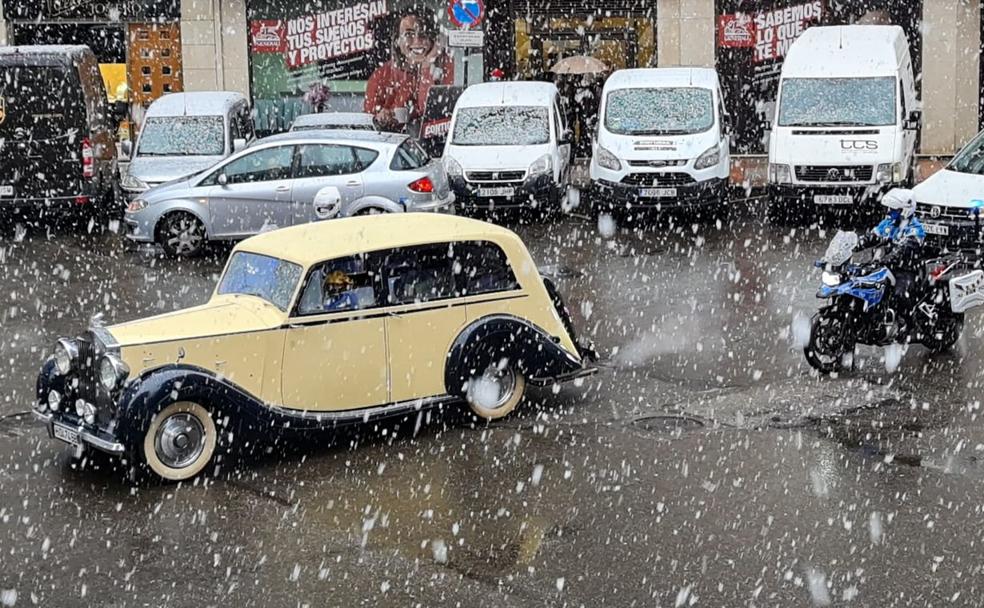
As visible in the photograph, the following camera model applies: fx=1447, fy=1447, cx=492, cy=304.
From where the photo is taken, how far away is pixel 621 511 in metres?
8.31

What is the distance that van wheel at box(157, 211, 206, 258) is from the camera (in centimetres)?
1786

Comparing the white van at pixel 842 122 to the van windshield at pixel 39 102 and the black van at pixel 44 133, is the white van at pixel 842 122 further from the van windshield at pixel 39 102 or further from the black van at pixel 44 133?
the van windshield at pixel 39 102

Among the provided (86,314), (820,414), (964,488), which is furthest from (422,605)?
(86,314)

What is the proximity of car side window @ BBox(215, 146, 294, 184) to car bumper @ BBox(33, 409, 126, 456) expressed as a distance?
8919 millimetres

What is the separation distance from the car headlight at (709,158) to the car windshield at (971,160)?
153 inches

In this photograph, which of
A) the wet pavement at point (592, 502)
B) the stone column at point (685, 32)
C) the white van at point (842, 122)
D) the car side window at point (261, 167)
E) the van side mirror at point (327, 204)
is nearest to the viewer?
the wet pavement at point (592, 502)

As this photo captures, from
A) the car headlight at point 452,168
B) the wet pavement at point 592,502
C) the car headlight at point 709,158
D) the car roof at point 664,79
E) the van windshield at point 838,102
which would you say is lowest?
the wet pavement at point 592,502

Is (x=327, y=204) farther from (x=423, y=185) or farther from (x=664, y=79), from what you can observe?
(x=664, y=79)

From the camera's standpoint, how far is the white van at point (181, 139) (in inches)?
784

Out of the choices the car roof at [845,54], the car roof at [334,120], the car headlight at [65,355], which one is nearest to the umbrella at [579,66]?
the car roof at [334,120]

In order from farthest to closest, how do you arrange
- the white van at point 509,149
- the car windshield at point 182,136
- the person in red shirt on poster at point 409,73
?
the person in red shirt on poster at point 409,73 → the car windshield at point 182,136 → the white van at point 509,149

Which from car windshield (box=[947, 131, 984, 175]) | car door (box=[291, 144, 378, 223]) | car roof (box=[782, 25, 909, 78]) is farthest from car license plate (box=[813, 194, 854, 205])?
car door (box=[291, 144, 378, 223])

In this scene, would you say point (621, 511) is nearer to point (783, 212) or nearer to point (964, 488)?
point (964, 488)

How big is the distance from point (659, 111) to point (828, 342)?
32.1 feet
